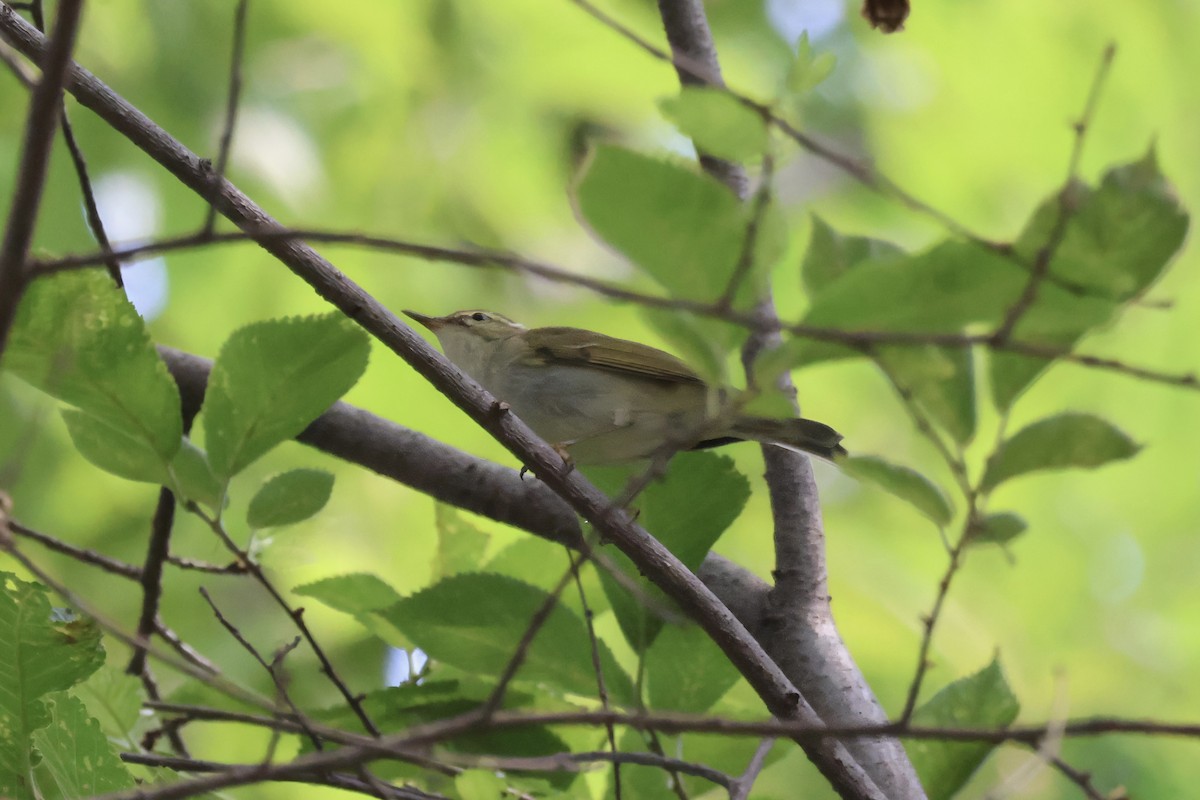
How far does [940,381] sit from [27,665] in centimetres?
147

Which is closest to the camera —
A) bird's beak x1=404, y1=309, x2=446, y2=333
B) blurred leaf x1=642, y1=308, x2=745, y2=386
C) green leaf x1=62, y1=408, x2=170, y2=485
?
blurred leaf x1=642, y1=308, x2=745, y2=386

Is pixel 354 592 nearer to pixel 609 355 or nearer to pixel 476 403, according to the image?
pixel 476 403

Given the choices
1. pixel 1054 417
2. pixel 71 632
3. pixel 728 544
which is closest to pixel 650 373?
pixel 728 544

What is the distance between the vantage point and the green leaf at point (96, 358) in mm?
1626

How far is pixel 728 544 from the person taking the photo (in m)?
5.03

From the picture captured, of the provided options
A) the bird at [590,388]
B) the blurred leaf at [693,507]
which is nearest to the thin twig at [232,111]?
the blurred leaf at [693,507]

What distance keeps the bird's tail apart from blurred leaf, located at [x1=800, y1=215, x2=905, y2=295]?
1236mm

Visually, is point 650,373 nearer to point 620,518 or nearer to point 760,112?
point 620,518

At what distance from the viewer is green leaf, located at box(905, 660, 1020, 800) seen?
198 cm

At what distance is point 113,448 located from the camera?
185cm

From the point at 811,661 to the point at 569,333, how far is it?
190cm

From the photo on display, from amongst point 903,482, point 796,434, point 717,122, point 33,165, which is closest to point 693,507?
point 796,434

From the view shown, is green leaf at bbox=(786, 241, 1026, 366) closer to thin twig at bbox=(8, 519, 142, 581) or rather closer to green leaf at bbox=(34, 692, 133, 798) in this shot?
green leaf at bbox=(34, 692, 133, 798)

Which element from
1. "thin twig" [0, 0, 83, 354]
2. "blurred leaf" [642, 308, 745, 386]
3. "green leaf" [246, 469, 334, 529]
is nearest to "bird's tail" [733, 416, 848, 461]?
"green leaf" [246, 469, 334, 529]
